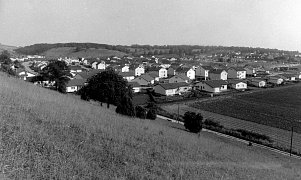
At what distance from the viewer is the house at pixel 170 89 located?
128 ft

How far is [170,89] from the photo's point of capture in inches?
1554

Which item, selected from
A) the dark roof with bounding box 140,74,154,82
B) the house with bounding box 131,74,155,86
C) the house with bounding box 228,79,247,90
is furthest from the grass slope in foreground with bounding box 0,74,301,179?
the house with bounding box 228,79,247,90

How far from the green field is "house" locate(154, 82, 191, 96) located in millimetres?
5731

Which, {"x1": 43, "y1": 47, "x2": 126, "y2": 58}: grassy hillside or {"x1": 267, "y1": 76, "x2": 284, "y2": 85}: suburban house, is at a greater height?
{"x1": 43, "y1": 47, "x2": 126, "y2": 58}: grassy hillside

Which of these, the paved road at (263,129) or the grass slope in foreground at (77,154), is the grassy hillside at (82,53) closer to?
the paved road at (263,129)

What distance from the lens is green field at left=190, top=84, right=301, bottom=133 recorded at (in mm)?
26641

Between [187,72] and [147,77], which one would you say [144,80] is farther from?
[187,72]

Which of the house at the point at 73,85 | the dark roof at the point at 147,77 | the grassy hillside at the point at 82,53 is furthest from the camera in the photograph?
the grassy hillside at the point at 82,53

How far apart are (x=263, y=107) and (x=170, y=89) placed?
13082mm

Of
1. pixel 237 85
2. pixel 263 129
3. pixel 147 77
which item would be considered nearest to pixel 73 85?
pixel 147 77

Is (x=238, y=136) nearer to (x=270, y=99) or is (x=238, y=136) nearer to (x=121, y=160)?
(x=121, y=160)

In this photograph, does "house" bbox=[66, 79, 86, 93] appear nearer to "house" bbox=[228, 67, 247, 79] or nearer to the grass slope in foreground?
the grass slope in foreground

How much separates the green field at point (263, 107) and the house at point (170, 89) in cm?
573

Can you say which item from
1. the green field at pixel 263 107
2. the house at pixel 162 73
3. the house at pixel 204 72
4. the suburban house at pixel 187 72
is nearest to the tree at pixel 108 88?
the green field at pixel 263 107
